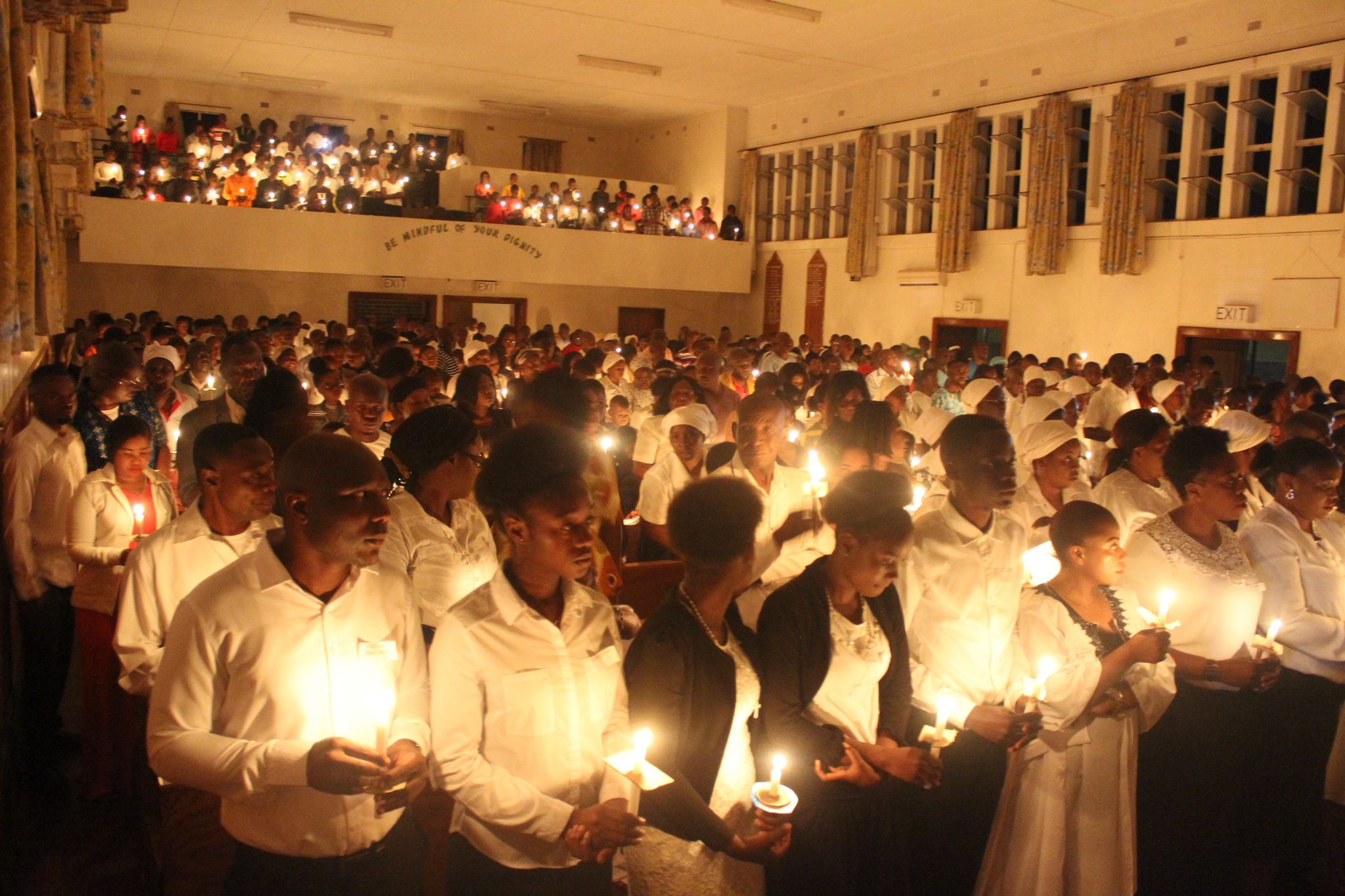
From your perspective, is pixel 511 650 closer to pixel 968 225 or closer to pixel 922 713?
pixel 922 713

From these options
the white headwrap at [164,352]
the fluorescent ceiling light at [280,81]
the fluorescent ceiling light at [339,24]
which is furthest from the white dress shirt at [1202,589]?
the fluorescent ceiling light at [280,81]

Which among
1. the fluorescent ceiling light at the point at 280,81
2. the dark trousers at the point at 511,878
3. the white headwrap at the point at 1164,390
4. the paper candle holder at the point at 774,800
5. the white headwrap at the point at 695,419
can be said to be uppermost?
the fluorescent ceiling light at the point at 280,81

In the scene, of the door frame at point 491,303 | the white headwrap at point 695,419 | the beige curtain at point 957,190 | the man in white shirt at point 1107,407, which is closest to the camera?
the white headwrap at point 695,419

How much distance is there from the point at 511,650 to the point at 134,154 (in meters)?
17.1

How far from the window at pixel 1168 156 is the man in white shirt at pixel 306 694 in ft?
45.3

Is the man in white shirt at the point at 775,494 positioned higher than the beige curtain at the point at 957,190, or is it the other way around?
the beige curtain at the point at 957,190

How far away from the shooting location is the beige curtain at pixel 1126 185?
1323 cm

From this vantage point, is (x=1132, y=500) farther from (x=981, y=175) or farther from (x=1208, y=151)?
(x=981, y=175)

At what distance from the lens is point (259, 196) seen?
15719mm

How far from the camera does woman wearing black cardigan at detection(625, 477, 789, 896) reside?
82.8 inches

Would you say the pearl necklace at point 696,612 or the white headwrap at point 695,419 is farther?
the white headwrap at point 695,419

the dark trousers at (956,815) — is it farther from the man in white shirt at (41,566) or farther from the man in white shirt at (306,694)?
the man in white shirt at (41,566)

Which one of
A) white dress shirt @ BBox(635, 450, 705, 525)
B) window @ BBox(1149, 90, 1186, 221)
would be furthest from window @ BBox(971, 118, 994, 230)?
white dress shirt @ BBox(635, 450, 705, 525)

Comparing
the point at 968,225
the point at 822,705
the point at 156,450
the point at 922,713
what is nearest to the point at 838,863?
the point at 822,705
